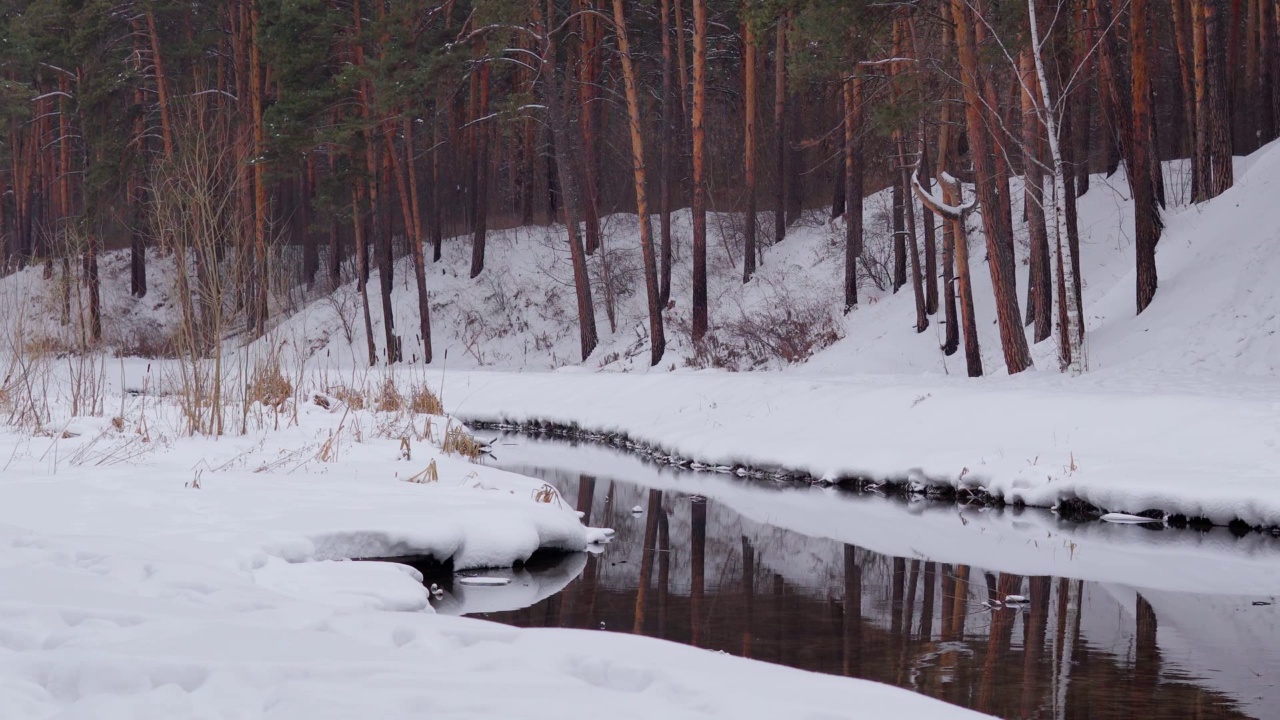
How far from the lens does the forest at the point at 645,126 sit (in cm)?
1480

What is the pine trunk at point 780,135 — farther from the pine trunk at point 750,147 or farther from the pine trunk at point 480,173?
the pine trunk at point 480,173

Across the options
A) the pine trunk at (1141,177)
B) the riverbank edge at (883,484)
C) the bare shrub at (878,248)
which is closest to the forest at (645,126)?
the pine trunk at (1141,177)

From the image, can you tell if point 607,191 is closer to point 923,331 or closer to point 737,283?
point 737,283

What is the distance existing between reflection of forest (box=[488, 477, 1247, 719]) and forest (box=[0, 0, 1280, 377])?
16.2 feet

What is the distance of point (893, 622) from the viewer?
21.0ft

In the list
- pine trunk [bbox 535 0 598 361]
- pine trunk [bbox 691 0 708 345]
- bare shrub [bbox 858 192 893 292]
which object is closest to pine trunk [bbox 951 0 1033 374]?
pine trunk [bbox 691 0 708 345]

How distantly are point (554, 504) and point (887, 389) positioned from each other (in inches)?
236

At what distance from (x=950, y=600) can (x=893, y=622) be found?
0.71m

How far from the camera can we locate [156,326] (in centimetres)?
3494

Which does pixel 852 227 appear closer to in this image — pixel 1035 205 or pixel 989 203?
pixel 1035 205

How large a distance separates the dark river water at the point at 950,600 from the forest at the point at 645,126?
4.72m

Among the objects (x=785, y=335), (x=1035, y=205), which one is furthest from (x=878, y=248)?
(x=1035, y=205)

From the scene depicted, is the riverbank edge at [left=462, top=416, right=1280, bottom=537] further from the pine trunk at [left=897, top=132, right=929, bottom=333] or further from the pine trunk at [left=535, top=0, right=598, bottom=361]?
the pine trunk at [left=897, top=132, right=929, bottom=333]

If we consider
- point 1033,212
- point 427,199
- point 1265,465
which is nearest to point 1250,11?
point 1033,212
